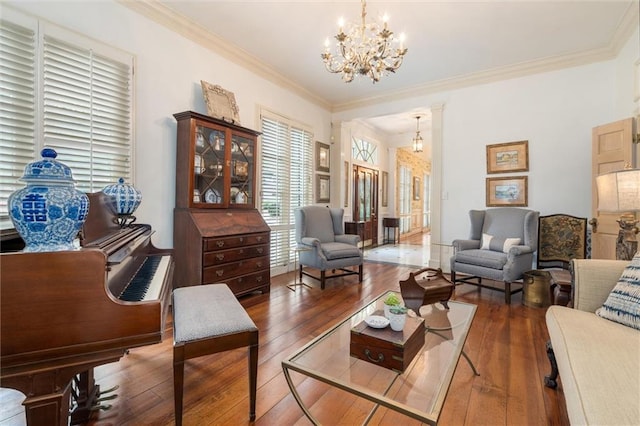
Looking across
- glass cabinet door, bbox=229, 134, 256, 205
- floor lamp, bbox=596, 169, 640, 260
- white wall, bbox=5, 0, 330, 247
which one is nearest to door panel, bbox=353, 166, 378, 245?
glass cabinet door, bbox=229, 134, 256, 205

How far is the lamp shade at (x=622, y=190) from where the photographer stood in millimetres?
1928

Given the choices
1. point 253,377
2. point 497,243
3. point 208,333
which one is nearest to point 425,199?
point 497,243

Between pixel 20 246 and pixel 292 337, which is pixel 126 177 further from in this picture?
A: pixel 292 337

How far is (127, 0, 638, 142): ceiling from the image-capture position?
2797 millimetres

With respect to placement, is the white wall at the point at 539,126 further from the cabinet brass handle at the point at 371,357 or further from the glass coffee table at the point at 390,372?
the cabinet brass handle at the point at 371,357

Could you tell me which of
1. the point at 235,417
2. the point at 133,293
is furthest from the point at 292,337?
the point at 133,293

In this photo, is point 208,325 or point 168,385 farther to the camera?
point 168,385

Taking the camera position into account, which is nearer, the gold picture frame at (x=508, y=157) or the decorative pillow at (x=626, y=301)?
the decorative pillow at (x=626, y=301)

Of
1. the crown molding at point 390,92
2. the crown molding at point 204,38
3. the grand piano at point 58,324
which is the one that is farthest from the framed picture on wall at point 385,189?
the grand piano at point 58,324

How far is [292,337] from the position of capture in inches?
92.0

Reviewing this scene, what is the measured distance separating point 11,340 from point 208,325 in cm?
69

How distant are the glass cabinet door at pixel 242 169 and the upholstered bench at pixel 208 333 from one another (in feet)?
6.26

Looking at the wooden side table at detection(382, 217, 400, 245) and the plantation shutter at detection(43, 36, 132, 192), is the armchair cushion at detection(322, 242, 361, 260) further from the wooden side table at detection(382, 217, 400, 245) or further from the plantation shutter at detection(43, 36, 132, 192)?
the wooden side table at detection(382, 217, 400, 245)

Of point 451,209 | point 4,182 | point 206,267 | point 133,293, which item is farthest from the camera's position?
point 451,209
